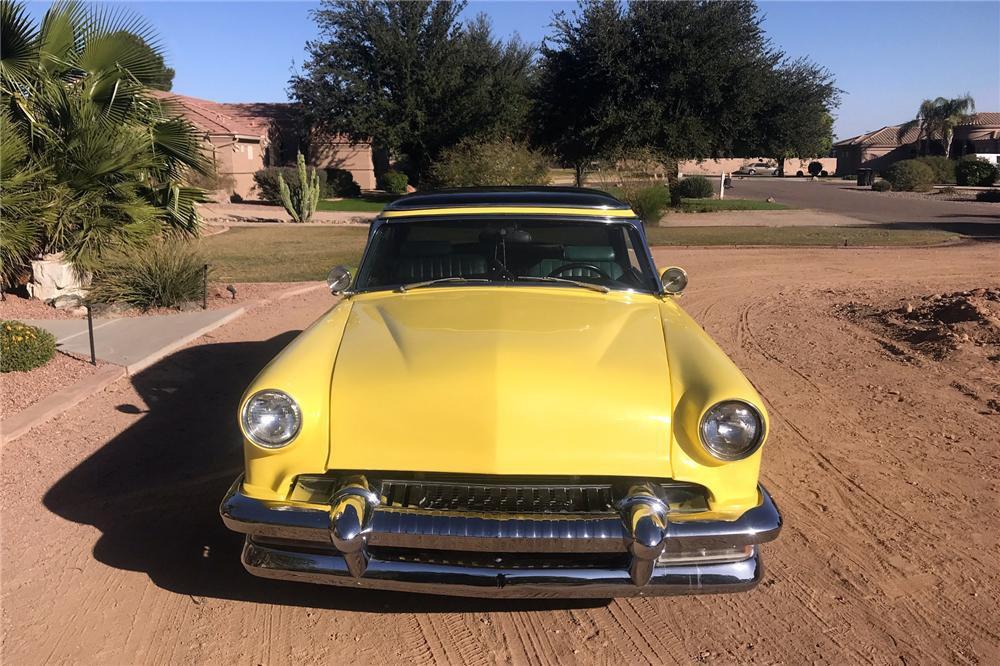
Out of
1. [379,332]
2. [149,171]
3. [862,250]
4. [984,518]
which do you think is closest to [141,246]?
[149,171]

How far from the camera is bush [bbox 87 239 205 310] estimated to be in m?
8.98

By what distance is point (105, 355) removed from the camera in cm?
692

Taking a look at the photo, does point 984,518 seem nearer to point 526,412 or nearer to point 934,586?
point 934,586

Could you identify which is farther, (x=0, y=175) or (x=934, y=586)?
(x=0, y=175)

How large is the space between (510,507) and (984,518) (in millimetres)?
2674

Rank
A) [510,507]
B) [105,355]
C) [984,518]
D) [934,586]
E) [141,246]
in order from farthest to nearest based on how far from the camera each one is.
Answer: [141,246] < [105,355] < [984,518] < [934,586] < [510,507]

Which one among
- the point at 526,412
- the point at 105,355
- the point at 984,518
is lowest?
the point at 984,518

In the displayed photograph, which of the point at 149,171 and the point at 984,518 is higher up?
the point at 149,171

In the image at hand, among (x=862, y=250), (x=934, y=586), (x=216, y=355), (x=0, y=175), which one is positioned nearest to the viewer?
(x=934, y=586)

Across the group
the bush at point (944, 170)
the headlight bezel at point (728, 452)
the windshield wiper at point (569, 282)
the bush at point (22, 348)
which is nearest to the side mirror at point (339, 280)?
the windshield wiper at point (569, 282)

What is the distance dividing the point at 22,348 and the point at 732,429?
5.68m

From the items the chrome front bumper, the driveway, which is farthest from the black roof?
the driveway

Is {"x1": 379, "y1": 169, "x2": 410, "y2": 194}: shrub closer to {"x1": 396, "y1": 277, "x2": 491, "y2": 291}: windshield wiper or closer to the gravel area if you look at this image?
the gravel area

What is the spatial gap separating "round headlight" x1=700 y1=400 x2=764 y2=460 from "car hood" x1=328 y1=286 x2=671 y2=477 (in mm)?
154
